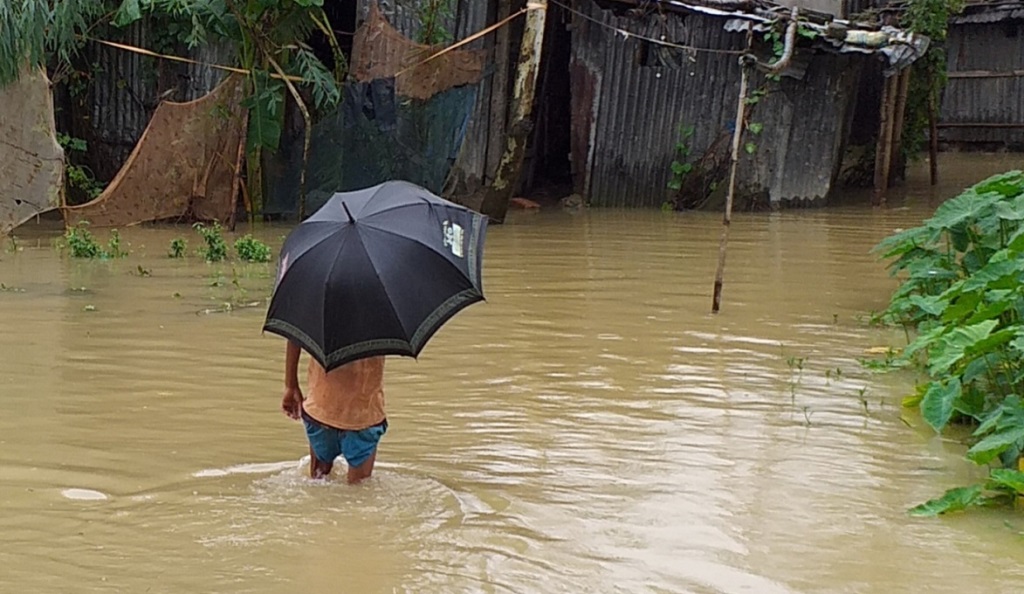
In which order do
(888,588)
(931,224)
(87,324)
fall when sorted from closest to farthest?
(888,588) < (931,224) < (87,324)

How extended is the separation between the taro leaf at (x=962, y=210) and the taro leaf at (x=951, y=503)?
251 cm

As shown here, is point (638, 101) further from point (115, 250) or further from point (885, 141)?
point (115, 250)

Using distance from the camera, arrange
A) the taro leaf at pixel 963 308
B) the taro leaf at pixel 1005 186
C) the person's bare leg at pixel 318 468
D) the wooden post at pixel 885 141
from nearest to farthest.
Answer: the person's bare leg at pixel 318 468 → the taro leaf at pixel 963 308 → the taro leaf at pixel 1005 186 → the wooden post at pixel 885 141

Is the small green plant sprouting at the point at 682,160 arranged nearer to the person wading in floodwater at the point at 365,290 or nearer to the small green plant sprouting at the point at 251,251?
the small green plant sprouting at the point at 251,251

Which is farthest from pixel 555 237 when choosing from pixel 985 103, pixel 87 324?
pixel 985 103

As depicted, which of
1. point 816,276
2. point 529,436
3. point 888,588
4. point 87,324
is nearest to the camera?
point 888,588

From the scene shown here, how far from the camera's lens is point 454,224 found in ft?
14.6

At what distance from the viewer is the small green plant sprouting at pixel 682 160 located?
14586mm

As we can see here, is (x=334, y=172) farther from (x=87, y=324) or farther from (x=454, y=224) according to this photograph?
(x=454, y=224)

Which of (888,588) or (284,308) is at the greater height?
(284,308)

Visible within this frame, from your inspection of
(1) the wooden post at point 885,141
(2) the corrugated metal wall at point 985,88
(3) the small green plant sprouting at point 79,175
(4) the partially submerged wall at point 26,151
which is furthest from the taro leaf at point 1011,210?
(2) the corrugated metal wall at point 985,88

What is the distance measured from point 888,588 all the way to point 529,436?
1.98 metres

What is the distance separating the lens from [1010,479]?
4.30 meters

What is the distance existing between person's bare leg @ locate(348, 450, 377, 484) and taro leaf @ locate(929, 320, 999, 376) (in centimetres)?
222
